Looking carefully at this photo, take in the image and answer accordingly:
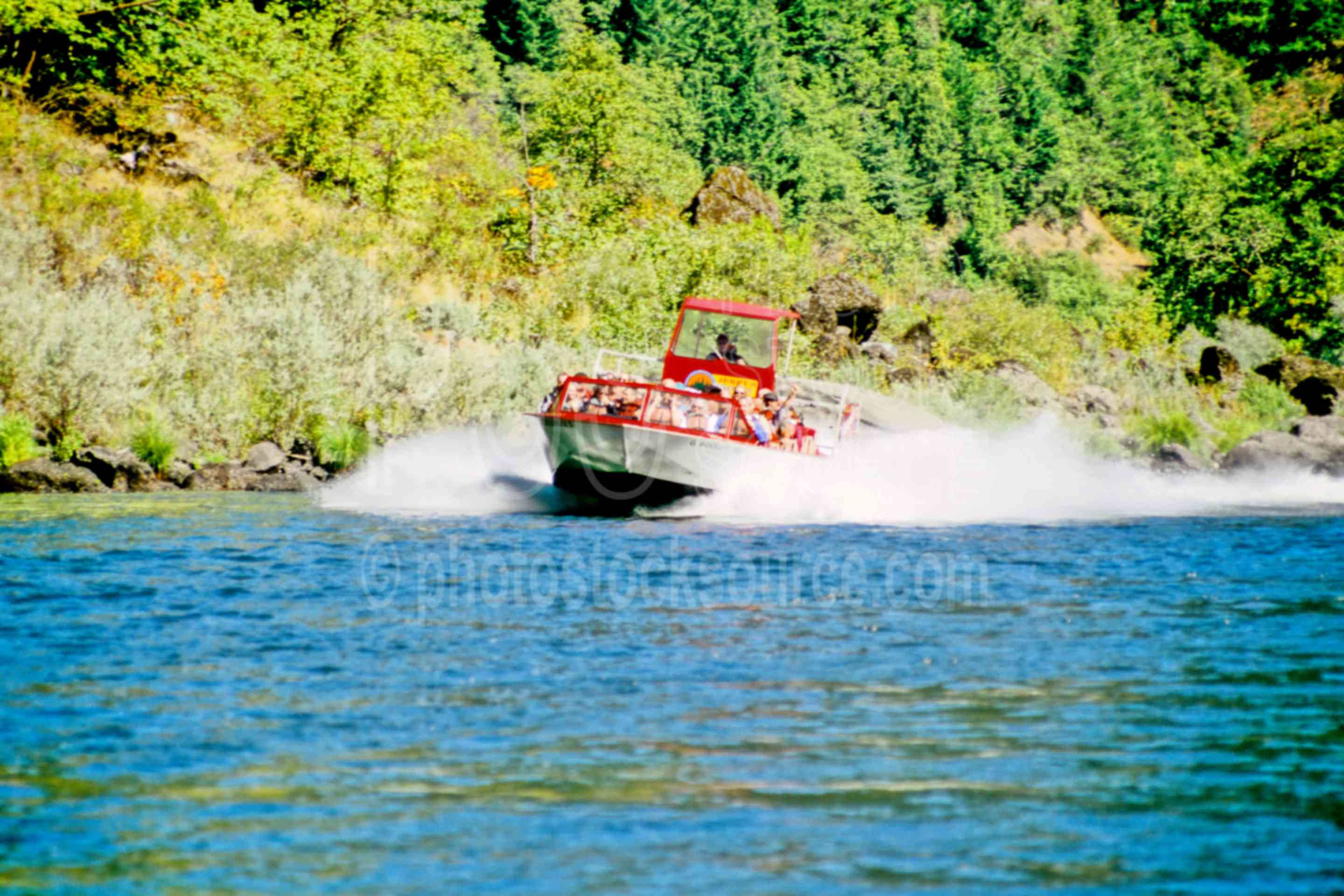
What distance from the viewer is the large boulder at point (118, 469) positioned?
24016 mm

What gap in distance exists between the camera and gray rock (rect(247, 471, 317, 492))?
25.1 meters

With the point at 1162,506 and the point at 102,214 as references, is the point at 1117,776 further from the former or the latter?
the point at 102,214

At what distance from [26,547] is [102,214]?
15431 millimetres

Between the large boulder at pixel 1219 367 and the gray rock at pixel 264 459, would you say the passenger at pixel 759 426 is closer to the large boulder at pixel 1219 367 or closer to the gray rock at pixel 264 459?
the gray rock at pixel 264 459

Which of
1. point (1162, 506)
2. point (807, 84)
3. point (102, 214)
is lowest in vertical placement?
point (1162, 506)

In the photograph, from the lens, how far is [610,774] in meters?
8.27

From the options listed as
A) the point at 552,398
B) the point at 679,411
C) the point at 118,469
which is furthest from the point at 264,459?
the point at 679,411

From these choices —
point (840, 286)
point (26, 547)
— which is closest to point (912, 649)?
point (26, 547)

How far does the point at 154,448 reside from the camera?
81.7ft

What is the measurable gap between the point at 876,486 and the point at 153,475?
11.8m

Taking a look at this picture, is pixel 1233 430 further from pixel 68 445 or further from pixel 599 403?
pixel 68 445

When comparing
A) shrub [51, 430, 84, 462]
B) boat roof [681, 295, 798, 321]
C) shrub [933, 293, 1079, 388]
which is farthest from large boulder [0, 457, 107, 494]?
shrub [933, 293, 1079, 388]

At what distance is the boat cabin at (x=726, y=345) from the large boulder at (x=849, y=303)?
1867cm

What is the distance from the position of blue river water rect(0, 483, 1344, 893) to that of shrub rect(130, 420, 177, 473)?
24.9 feet
